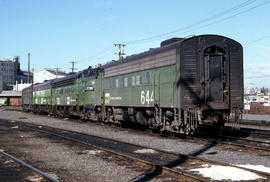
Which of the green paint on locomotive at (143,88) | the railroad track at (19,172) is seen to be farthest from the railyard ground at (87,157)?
the green paint on locomotive at (143,88)

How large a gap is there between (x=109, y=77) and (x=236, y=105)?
350 inches

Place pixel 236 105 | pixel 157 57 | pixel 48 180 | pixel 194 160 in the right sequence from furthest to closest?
pixel 157 57 → pixel 236 105 → pixel 194 160 → pixel 48 180

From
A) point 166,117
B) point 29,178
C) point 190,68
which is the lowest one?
point 29,178

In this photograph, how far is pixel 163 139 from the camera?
14.0 m

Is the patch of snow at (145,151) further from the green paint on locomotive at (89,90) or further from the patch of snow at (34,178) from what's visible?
the green paint on locomotive at (89,90)

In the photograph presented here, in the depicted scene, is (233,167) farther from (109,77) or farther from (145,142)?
(109,77)

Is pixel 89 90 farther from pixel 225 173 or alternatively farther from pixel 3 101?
pixel 3 101

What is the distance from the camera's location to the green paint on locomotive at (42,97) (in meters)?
34.9

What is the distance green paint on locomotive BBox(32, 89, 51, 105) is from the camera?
115 ft

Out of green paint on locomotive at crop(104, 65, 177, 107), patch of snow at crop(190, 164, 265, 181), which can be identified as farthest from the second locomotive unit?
patch of snow at crop(190, 164, 265, 181)

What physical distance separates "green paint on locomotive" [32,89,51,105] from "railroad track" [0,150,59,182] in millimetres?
26084

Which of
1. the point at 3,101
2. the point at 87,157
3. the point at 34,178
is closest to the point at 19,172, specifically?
the point at 34,178

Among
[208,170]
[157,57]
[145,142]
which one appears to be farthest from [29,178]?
[157,57]

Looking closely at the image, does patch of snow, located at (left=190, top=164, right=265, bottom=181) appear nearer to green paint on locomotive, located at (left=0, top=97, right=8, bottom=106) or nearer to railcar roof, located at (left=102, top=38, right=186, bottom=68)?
railcar roof, located at (left=102, top=38, right=186, bottom=68)
